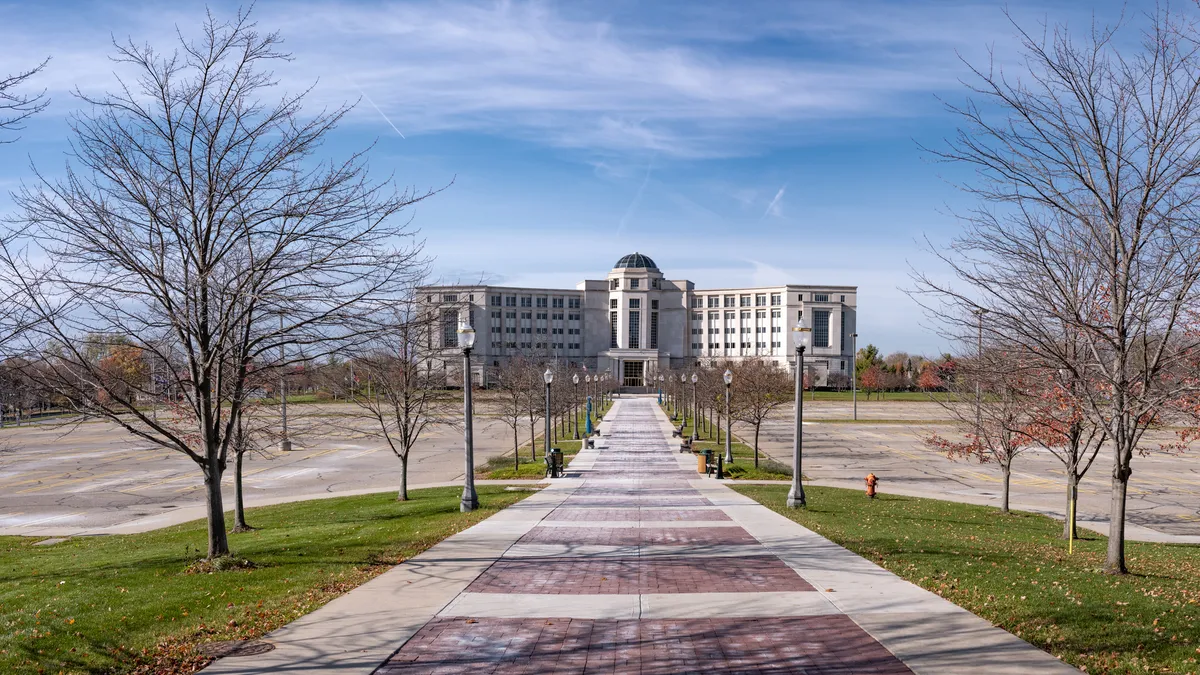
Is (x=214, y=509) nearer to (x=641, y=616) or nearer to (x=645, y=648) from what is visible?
(x=641, y=616)

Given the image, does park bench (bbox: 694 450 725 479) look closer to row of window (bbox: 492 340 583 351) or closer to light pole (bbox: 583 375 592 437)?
light pole (bbox: 583 375 592 437)

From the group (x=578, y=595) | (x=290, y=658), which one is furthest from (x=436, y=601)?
(x=290, y=658)

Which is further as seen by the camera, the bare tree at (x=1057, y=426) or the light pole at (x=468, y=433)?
the light pole at (x=468, y=433)

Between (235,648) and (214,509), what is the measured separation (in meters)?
4.62

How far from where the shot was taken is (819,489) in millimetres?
24766

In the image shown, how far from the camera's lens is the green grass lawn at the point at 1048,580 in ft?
24.5

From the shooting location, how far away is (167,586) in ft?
33.7

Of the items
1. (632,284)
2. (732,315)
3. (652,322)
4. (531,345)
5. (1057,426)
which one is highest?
(632,284)

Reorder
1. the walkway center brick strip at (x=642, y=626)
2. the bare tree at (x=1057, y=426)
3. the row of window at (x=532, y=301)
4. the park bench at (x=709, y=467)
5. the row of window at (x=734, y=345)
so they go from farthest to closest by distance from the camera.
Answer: the row of window at (x=734, y=345) < the row of window at (x=532, y=301) < the park bench at (x=709, y=467) < the bare tree at (x=1057, y=426) < the walkway center brick strip at (x=642, y=626)

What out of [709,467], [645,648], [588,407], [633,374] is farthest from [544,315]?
[645,648]

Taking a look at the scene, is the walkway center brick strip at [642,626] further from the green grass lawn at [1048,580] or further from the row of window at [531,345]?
the row of window at [531,345]

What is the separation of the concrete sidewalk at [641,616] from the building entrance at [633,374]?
403ft

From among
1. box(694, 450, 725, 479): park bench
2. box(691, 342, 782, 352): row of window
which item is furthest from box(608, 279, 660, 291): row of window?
box(694, 450, 725, 479): park bench

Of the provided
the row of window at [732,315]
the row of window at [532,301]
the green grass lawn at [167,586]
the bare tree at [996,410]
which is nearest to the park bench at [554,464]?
the green grass lawn at [167,586]
